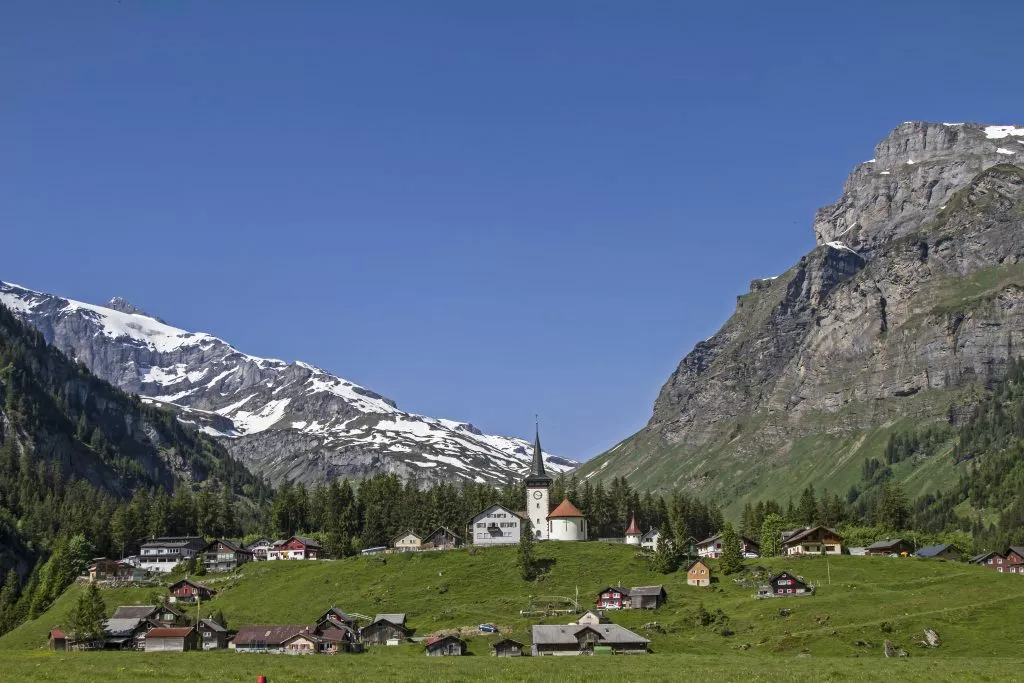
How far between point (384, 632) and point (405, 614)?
466 inches

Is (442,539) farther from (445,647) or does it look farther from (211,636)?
(445,647)

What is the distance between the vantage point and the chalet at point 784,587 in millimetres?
129125

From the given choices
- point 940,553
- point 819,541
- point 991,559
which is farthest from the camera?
point 991,559

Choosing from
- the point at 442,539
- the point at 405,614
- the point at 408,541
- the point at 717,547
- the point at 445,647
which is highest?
the point at 442,539

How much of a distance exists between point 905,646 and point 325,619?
6220 centimetres

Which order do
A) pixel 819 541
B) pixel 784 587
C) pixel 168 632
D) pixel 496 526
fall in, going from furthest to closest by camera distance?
pixel 496 526 → pixel 819 541 → pixel 784 587 → pixel 168 632

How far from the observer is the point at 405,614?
132875 mm

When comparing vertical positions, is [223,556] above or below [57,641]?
above

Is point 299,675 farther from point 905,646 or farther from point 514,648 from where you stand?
point 905,646

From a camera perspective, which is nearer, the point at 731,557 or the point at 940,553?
the point at 731,557

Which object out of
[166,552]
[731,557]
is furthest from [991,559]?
[166,552]

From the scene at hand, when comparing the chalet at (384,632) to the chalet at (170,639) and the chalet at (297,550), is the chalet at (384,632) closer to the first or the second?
the chalet at (170,639)

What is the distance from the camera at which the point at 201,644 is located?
121312 mm

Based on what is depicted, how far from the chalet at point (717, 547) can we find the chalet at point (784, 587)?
3690cm
